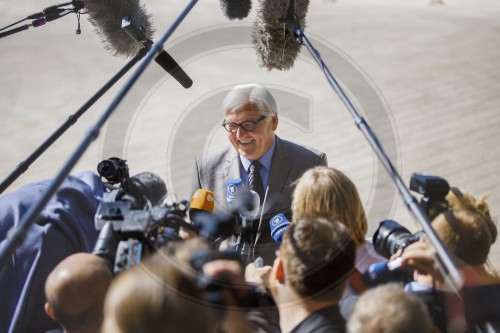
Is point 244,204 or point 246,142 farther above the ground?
point 246,142

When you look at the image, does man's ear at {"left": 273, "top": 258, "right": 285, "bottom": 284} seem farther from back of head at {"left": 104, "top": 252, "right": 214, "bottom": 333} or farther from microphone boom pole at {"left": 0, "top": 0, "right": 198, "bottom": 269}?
microphone boom pole at {"left": 0, "top": 0, "right": 198, "bottom": 269}

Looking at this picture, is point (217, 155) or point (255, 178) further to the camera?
point (217, 155)

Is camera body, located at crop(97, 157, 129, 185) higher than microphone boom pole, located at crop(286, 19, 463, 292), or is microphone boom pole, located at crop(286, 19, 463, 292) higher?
camera body, located at crop(97, 157, 129, 185)

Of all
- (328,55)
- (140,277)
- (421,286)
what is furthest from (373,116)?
(140,277)

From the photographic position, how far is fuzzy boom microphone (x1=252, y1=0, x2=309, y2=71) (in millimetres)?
2859

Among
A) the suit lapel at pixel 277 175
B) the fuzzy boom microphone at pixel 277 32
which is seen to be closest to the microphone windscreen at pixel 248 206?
the suit lapel at pixel 277 175

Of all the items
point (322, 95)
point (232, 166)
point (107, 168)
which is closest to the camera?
point (107, 168)

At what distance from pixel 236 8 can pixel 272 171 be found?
850 mm

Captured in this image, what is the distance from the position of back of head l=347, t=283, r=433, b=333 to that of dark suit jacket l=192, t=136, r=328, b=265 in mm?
1204

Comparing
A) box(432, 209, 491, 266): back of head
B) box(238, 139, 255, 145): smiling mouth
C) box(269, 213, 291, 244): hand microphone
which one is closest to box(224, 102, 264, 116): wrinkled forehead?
box(238, 139, 255, 145): smiling mouth

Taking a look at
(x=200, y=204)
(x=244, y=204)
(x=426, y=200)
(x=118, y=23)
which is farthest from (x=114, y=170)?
(x=426, y=200)

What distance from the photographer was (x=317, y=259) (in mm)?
1837

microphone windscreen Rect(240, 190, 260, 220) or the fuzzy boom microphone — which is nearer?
microphone windscreen Rect(240, 190, 260, 220)

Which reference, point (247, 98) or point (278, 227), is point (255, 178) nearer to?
point (247, 98)
